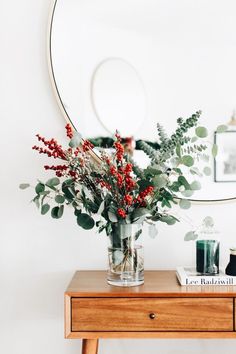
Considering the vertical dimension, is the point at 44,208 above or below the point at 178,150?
below

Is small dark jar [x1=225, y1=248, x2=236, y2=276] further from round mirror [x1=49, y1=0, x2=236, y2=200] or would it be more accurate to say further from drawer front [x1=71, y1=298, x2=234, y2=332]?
round mirror [x1=49, y1=0, x2=236, y2=200]

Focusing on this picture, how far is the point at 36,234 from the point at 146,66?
2.32 ft

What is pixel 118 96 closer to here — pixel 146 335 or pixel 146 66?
pixel 146 66

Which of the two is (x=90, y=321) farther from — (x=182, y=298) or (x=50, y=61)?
(x=50, y=61)

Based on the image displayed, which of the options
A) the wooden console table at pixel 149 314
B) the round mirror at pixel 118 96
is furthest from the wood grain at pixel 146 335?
the round mirror at pixel 118 96

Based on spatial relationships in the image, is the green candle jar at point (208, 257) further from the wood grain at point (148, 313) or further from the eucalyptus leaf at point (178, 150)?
the eucalyptus leaf at point (178, 150)

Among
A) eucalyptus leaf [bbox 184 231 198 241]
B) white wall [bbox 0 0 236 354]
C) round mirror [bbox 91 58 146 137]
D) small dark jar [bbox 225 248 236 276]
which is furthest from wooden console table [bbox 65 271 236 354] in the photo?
round mirror [bbox 91 58 146 137]

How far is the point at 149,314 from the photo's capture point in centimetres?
150

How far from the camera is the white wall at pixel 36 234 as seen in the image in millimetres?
1876

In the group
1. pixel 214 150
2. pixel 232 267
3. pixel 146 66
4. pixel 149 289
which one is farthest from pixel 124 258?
pixel 146 66

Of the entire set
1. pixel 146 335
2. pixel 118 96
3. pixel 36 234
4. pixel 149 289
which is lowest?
pixel 146 335

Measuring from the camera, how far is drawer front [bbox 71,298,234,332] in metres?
1.50

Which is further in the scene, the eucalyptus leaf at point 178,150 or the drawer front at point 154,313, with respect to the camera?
the eucalyptus leaf at point 178,150

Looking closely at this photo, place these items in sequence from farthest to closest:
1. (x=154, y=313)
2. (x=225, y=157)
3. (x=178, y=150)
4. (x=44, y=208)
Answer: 1. (x=225, y=157)
2. (x=44, y=208)
3. (x=178, y=150)
4. (x=154, y=313)
